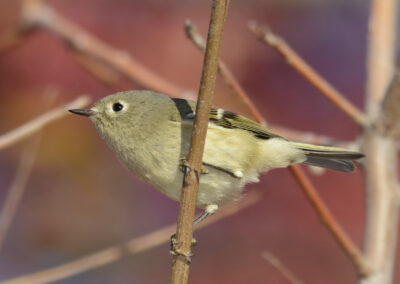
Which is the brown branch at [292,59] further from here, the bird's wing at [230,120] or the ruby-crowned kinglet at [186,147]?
the bird's wing at [230,120]

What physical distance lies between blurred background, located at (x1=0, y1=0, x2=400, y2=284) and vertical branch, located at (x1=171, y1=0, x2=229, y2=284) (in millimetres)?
926

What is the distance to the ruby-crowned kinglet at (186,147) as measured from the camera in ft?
4.00

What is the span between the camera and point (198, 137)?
85cm

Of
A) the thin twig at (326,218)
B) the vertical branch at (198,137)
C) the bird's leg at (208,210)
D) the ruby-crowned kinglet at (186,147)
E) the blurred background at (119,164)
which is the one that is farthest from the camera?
the blurred background at (119,164)

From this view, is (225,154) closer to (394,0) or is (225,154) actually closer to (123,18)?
(394,0)

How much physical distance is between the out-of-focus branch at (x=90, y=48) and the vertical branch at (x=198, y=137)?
30 centimetres

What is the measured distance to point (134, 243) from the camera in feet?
4.13

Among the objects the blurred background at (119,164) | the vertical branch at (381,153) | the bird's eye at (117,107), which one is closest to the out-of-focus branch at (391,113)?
the vertical branch at (381,153)

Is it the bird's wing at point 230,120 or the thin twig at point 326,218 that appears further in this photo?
the bird's wing at point 230,120

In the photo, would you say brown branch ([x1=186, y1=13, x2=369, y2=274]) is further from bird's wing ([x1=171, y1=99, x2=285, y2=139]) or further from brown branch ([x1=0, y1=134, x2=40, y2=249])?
brown branch ([x1=0, y1=134, x2=40, y2=249])

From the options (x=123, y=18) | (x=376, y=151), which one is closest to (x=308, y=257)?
(x=376, y=151)

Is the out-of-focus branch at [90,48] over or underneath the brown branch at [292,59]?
over

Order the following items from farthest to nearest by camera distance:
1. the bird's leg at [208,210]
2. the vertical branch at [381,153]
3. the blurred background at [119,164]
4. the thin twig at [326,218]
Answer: the blurred background at [119,164] → the bird's leg at [208,210] → the vertical branch at [381,153] → the thin twig at [326,218]

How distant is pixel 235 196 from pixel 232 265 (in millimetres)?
582
